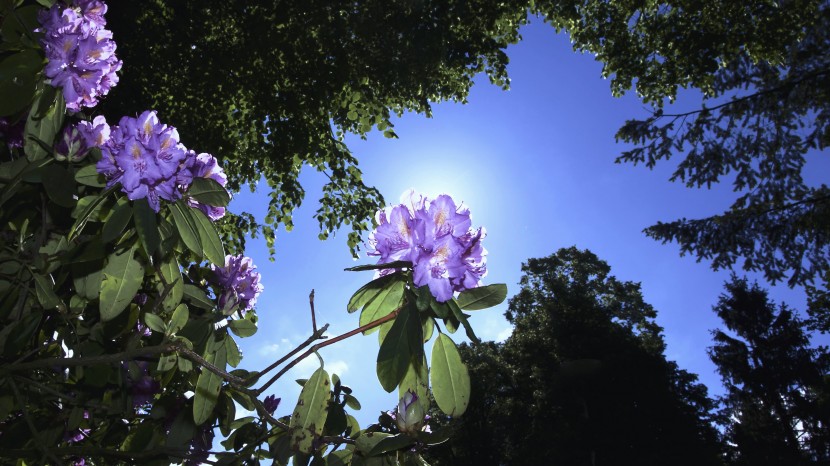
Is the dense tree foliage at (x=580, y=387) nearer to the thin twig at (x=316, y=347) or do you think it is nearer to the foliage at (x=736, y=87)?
the foliage at (x=736, y=87)

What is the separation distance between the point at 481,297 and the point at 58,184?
1.15 meters

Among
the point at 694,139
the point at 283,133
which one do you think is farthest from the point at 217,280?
the point at 694,139

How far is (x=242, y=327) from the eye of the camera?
169cm

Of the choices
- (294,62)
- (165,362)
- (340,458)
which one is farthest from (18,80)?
(294,62)

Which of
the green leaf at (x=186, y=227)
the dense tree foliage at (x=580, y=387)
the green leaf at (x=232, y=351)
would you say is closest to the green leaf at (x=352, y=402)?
the green leaf at (x=232, y=351)

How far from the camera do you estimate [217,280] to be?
1.85m

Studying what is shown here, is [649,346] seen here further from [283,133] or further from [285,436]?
[285,436]

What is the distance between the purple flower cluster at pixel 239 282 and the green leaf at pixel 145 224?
57 cm

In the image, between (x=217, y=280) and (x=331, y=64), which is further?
(x=331, y=64)

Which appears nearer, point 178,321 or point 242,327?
point 178,321

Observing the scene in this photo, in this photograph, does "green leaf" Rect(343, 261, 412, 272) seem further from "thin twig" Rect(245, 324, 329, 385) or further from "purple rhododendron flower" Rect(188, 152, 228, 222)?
"purple rhododendron flower" Rect(188, 152, 228, 222)

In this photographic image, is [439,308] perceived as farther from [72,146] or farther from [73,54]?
[73,54]

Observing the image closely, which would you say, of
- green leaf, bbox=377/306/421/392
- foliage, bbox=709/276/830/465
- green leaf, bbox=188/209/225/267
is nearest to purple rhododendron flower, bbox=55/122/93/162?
green leaf, bbox=188/209/225/267

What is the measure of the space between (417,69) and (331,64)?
1.17 meters
